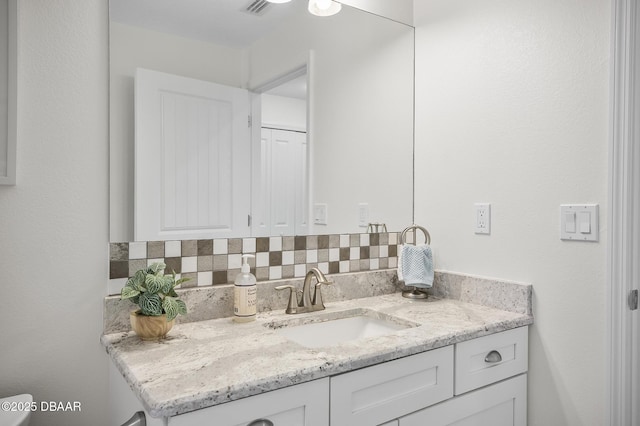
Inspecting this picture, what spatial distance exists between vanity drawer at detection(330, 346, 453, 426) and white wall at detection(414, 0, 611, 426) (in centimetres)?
44

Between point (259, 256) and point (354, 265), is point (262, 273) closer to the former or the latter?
point (259, 256)

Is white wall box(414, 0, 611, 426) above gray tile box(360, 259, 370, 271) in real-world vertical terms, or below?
above

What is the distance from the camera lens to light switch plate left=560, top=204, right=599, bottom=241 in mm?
1268

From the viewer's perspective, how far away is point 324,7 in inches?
66.6

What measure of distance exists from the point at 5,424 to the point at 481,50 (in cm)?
188

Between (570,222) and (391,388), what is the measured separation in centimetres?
78

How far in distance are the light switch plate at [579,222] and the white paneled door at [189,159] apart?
3.47ft

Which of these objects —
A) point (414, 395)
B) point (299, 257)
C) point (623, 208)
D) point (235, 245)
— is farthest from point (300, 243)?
point (623, 208)

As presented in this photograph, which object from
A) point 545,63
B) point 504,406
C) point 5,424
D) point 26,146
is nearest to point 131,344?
point 5,424

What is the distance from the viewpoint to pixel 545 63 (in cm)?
141

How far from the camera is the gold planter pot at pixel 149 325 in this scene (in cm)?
112

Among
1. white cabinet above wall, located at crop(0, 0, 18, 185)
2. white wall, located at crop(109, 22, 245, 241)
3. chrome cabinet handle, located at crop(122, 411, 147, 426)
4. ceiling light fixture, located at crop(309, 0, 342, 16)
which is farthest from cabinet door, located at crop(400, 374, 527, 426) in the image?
ceiling light fixture, located at crop(309, 0, 342, 16)

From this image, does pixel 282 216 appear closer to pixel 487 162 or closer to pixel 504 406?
pixel 487 162

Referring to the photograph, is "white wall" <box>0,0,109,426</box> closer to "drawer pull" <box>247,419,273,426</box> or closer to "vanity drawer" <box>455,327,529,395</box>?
"drawer pull" <box>247,419,273,426</box>
